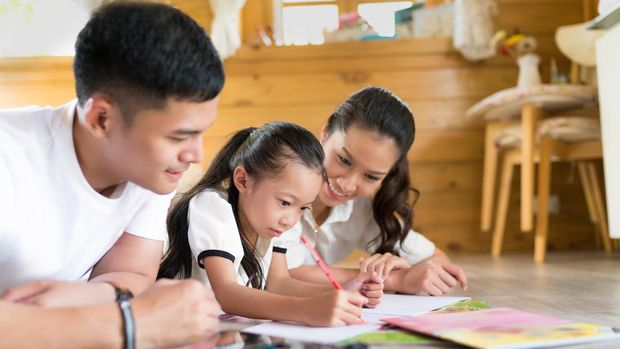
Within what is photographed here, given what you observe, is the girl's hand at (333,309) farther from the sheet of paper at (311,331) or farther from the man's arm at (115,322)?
the man's arm at (115,322)

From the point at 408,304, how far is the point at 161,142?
635 mm

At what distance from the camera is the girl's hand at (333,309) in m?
1.03

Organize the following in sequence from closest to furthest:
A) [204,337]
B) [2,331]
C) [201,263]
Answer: [2,331] < [204,337] < [201,263]

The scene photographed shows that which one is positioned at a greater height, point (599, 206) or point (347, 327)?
point (347, 327)

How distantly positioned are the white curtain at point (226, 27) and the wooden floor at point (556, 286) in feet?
5.54

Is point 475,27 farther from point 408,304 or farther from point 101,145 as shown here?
point 101,145

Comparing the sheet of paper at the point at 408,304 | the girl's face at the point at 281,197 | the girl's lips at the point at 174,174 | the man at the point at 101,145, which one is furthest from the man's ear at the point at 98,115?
the sheet of paper at the point at 408,304

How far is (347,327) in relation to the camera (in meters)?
1.05

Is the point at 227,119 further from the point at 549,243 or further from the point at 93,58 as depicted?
the point at 93,58

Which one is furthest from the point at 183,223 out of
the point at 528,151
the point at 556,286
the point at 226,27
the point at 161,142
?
the point at 226,27

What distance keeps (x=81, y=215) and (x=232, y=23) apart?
2964 mm

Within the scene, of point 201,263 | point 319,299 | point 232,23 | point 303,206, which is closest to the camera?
point 319,299

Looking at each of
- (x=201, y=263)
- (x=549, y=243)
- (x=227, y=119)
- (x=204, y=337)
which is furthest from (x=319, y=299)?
(x=549, y=243)

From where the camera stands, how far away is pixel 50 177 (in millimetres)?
1028
